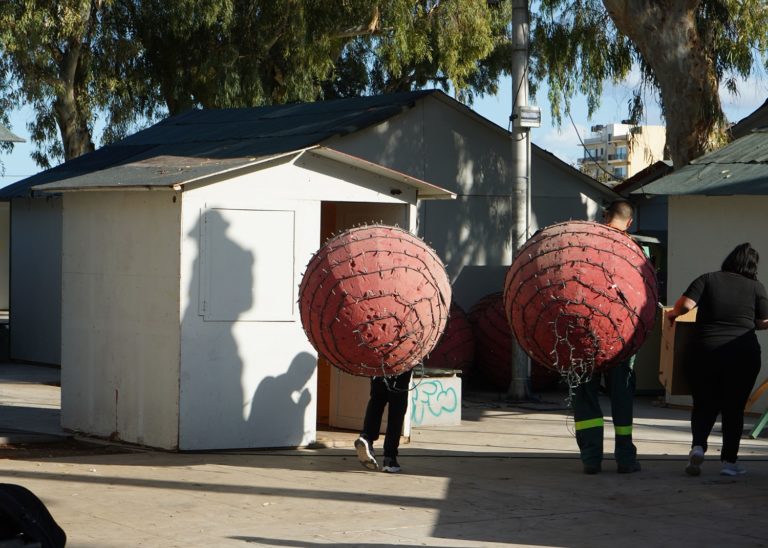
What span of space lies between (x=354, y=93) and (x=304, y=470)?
25.6 m

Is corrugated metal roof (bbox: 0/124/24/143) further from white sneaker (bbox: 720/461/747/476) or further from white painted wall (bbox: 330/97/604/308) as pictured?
white sneaker (bbox: 720/461/747/476)

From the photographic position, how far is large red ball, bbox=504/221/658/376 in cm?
917

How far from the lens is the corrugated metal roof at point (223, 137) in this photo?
1229 centimetres

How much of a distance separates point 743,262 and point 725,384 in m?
0.97

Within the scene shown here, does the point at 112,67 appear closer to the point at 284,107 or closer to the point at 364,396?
the point at 284,107

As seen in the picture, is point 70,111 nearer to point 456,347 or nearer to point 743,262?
point 456,347

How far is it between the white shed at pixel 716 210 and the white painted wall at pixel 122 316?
6.62m

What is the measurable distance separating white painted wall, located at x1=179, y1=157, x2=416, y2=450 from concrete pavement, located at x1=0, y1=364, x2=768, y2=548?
0.30 meters

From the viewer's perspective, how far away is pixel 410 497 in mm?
9039

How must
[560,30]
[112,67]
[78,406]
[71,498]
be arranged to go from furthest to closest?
[112,67]
[560,30]
[78,406]
[71,498]

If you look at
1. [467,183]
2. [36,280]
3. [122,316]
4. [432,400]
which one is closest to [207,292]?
[122,316]

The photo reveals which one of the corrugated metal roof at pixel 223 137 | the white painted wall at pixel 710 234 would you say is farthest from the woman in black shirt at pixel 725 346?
the white painted wall at pixel 710 234

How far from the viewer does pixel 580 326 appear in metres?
9.15

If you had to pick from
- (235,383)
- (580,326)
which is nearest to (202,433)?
(235,383)
